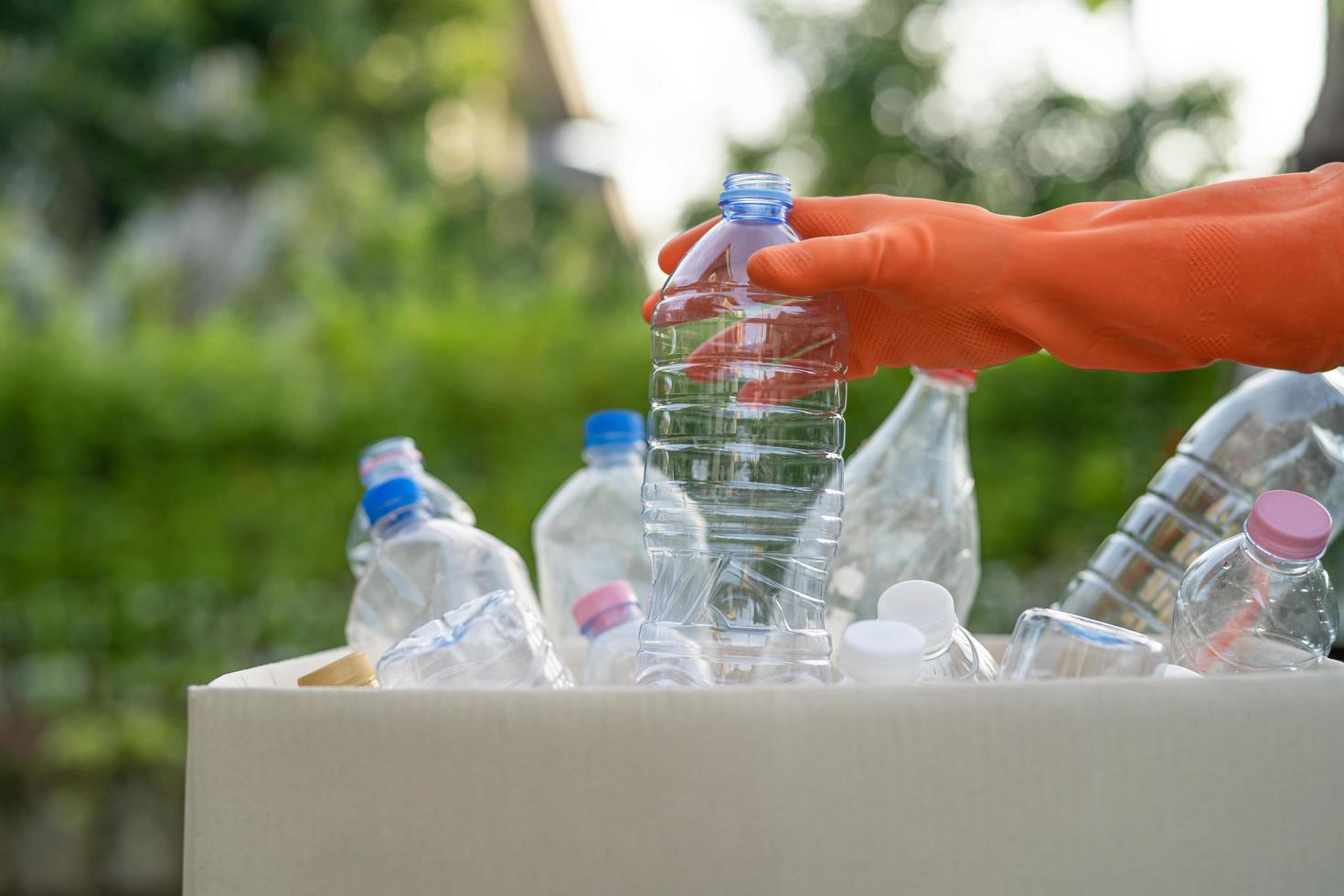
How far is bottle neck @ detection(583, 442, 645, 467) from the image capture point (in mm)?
1489

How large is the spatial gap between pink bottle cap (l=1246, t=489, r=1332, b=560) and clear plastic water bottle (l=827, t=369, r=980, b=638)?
577 mm

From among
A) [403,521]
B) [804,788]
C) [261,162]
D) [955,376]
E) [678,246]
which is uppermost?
[261,162]

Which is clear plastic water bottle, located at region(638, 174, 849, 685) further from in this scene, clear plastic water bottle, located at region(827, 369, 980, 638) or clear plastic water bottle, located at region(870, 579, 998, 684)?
clear plastic water bottle, located at region(827, 369, 980, 638)

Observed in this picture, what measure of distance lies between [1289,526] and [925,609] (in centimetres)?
29

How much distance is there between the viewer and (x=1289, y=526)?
0.97 meters

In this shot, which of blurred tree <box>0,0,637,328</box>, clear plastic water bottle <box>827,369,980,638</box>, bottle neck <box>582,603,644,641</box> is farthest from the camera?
blurred tree <box>0,0,637,328</box>

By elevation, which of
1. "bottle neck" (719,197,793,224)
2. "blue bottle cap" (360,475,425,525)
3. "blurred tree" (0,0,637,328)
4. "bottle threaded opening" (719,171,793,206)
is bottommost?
"blue bottle cap" (360,475,425,525)

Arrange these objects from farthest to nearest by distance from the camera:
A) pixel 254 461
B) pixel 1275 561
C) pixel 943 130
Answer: pixel 943 130, pixel 254 461, pixel 1275 561

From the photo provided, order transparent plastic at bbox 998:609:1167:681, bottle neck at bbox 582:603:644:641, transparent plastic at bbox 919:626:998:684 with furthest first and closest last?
→ bottle neck at bbox 582:603:644:641 < transparent plastic at bbox 919:626:998:684 < transparent plastic at bbox 998:609:1167:681

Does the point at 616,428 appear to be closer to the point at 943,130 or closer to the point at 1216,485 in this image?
the point at 1216,485

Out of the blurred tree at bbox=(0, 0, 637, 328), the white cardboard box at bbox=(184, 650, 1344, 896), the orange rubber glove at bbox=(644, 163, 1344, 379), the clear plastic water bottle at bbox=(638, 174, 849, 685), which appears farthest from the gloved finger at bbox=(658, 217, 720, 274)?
the blurred tree at bbox=(0, 0, 637, 328)

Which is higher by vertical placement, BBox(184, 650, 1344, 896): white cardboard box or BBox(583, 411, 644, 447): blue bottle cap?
BBox(583, 411, 644, 447): blue bottle cap

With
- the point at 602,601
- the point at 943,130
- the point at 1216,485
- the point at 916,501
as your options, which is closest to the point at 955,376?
the point at 916,501

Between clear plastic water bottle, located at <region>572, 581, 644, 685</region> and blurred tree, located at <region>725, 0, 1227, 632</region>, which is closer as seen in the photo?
clear plastic water bottle, located at <region>572, 581, 644, 685</region>
